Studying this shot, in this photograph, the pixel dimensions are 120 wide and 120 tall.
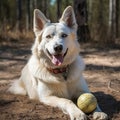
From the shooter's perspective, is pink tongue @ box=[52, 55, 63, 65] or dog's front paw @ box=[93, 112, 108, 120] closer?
dog's front paw @ box=[93, 112, 108, 120]

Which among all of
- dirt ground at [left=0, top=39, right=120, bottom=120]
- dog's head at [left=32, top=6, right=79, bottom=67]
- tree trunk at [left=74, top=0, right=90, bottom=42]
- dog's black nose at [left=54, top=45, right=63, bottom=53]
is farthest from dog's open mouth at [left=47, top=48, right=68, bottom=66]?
tree trunk at [left=74, top=0, right=90, bottom=42]

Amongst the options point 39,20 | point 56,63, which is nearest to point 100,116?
point 56,63

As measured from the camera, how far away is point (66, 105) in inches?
154

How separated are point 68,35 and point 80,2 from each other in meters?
5.72

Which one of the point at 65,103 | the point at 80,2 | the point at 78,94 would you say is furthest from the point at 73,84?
the point at 80,2

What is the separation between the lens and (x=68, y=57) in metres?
4.29

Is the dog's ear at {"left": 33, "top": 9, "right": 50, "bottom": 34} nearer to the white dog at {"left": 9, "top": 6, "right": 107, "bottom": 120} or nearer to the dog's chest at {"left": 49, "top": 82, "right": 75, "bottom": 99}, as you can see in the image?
the white dog at {"left": 9, "top": 6, "right": 107, "bottom": 120}

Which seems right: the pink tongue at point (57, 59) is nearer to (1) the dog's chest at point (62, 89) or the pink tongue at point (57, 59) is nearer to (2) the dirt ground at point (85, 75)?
(1) the dog's chest at point (62, 89)

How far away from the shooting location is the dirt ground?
3963 millimetres

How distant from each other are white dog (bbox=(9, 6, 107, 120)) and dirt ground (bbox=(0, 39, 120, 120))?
0.21m

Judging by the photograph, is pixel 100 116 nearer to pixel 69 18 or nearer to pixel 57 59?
pixel 57 59

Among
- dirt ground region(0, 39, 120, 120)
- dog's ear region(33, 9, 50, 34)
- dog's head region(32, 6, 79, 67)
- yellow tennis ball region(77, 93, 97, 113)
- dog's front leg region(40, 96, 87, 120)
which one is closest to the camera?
dog's front leg region(40, 96, 87, 120)

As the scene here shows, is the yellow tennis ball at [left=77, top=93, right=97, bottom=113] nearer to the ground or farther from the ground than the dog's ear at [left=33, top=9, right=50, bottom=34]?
Answer: nearer to the ground

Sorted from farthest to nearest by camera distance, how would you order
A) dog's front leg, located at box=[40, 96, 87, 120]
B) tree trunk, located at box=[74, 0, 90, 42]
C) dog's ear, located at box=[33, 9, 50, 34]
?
1. tree trunk, located at box=[74, 0, 90, 42]
2. dog's ear, located at box=[33, 9, 50, 34]
3. dog's front leg, located at box=[40, 96, 87, 120]
